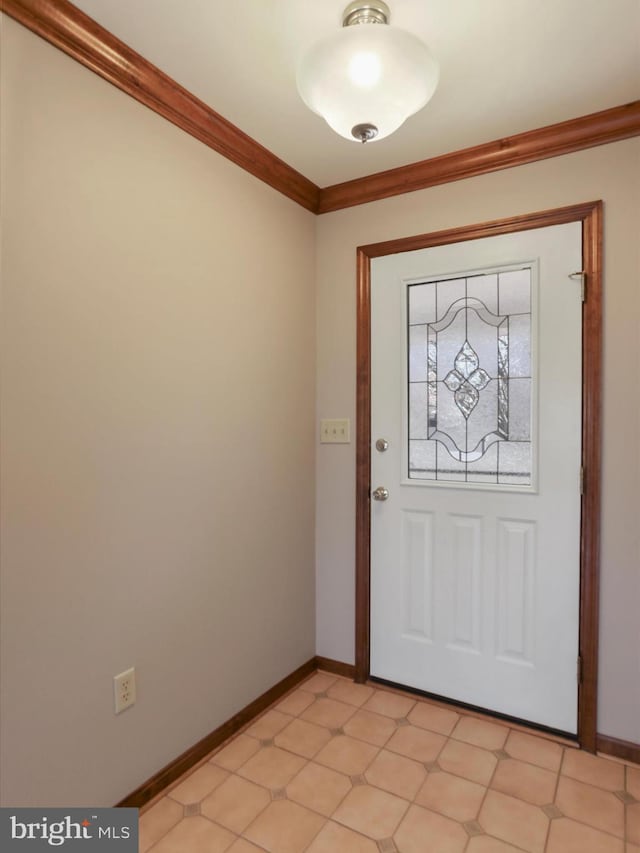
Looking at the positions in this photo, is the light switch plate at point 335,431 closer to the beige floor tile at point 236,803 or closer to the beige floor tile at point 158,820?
the beige floor tile at point 236,803

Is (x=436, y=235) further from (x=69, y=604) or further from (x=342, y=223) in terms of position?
(x=69, y=604)

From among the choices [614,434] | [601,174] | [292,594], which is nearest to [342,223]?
[601,174]

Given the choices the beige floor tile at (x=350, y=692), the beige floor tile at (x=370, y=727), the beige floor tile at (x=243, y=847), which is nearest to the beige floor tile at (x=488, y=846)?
the beige floor tile at (x=370, y=727)

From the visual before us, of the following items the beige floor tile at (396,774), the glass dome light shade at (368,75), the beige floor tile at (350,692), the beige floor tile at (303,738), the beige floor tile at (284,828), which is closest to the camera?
the glass dome light shade at (368,75)

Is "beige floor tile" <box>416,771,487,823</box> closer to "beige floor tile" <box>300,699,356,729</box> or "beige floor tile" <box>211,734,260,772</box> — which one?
"beige floor tile" <box>300,699,356,729</box>

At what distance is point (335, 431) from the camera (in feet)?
8.30

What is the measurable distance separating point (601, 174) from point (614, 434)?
3.21ft

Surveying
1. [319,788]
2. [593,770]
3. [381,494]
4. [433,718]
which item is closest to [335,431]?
[381,494]

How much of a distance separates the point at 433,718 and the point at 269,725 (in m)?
0.69

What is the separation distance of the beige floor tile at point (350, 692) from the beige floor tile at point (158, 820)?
868 millimetres

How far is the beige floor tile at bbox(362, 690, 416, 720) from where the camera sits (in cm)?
222

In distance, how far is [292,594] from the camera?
2.43 meters

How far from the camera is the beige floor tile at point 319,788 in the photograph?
168 cm

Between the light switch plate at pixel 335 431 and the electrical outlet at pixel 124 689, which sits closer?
the electrical outlet at pixel 124 689
